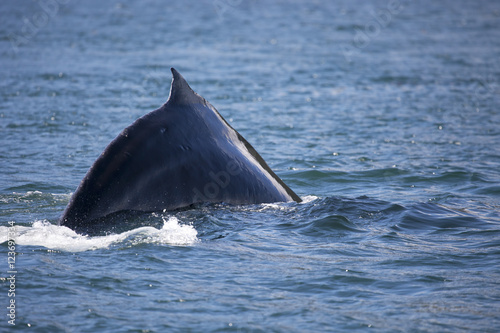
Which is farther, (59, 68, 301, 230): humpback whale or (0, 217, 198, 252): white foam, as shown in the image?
(0, 217, 198, 252): white foam

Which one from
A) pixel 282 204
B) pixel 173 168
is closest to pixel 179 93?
pixel 173 168

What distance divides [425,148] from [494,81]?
356 inches

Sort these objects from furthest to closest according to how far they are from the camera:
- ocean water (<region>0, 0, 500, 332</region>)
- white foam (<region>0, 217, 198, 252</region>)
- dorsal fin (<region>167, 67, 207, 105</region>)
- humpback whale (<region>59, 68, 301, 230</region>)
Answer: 1. dorsal fin (<region>167, 67, 207, 105</region>)
2. white foam (<region>0, 217, 198, 252</region>)
3. humpback whale (<region>59, 68, 301, 230</region>)
4. ocean water (<region>0, 0, 500, 332</region>)

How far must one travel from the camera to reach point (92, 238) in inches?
266

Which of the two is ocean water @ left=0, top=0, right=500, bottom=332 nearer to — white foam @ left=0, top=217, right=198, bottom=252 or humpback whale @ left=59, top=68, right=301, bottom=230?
white foam @ left=0, top=217, right=198, bottom=252

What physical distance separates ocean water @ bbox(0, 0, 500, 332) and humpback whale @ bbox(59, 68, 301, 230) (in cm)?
22

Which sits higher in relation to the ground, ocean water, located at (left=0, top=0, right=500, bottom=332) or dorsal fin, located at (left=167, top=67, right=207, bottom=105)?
dorsal fin, located at (left=167, top=67, right=207, bottom=105)

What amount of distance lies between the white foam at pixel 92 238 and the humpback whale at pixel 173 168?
20cm

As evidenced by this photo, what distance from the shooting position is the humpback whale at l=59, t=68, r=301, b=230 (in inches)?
252

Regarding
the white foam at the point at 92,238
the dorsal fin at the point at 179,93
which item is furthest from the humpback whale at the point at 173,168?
the white foam at the point at 92,238

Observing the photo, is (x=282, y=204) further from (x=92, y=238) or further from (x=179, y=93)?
(x=92, y=238)

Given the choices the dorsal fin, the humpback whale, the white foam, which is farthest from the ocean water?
the dorsal fin

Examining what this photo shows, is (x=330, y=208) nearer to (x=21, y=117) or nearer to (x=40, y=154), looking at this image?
(x=40, y=154)

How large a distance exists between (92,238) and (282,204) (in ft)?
7.84
